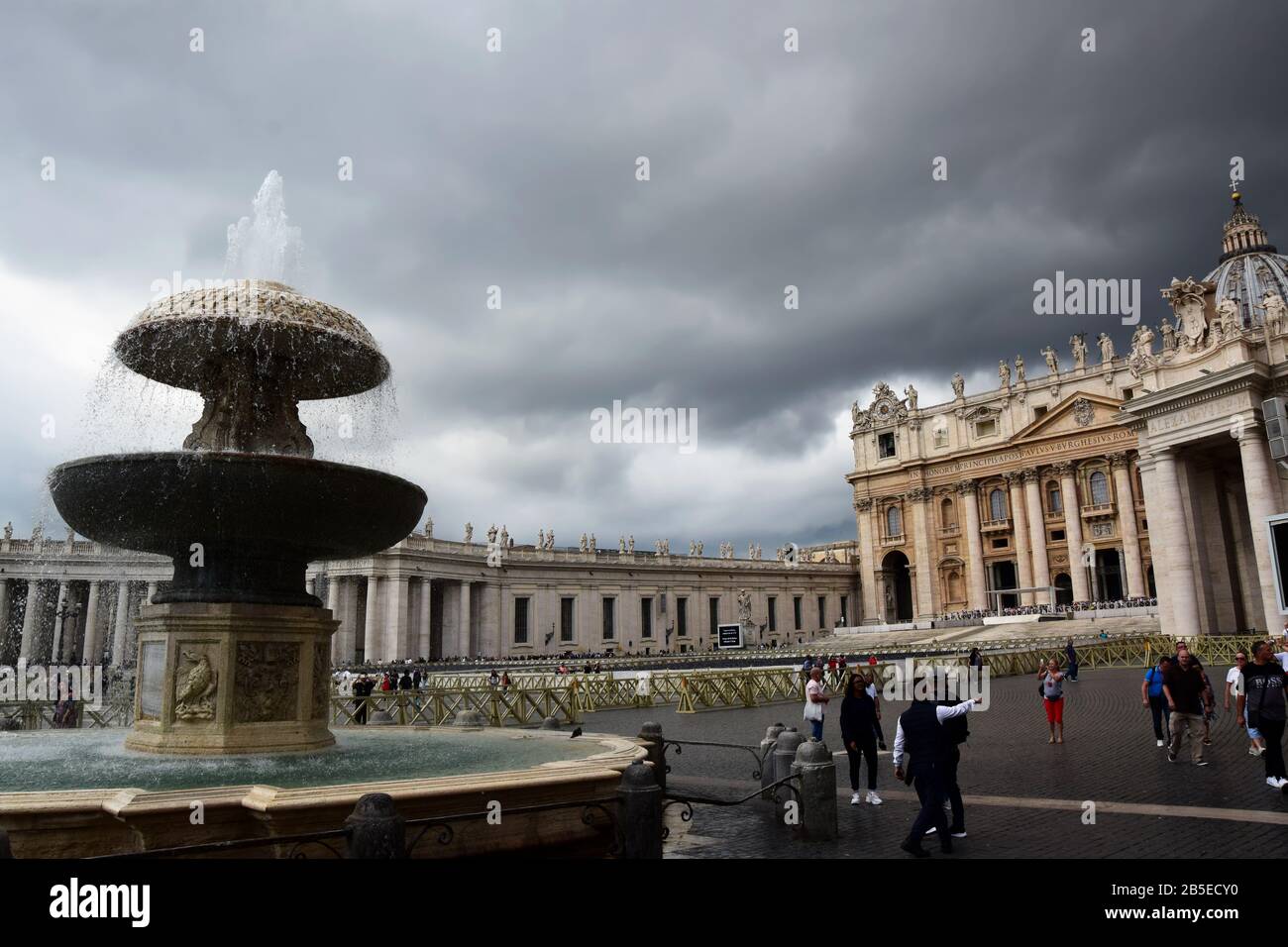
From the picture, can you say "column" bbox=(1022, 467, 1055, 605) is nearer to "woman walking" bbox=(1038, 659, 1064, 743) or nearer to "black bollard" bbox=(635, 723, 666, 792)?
"woman walking" bbox=(1038, 659, 1064, 743)

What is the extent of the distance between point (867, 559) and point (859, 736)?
70232 millimetres

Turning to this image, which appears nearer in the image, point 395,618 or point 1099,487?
point 395,618

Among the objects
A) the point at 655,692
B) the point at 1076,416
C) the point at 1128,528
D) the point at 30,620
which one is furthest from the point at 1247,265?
the point at 30,620

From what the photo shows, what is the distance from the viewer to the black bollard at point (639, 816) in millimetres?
6270

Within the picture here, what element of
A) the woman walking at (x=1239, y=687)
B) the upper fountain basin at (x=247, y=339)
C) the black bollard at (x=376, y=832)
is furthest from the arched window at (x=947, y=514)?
the black bollard at (x=376, y=832)

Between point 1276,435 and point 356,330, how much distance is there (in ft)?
35.8

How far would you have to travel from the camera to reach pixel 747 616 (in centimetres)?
7325

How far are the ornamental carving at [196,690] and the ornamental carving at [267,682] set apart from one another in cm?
22

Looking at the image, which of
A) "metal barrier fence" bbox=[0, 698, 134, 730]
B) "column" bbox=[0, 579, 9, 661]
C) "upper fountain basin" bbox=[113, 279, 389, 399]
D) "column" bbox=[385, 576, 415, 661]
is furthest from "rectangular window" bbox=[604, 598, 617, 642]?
"upper fountain basin" bbox=[113, 279, 389, 399]

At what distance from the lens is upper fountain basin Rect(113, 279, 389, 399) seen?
866 cm

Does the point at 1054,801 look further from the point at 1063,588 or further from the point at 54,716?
the point at 1063,588

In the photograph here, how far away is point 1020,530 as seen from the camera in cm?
6594

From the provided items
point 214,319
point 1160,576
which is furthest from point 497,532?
point 214,319
